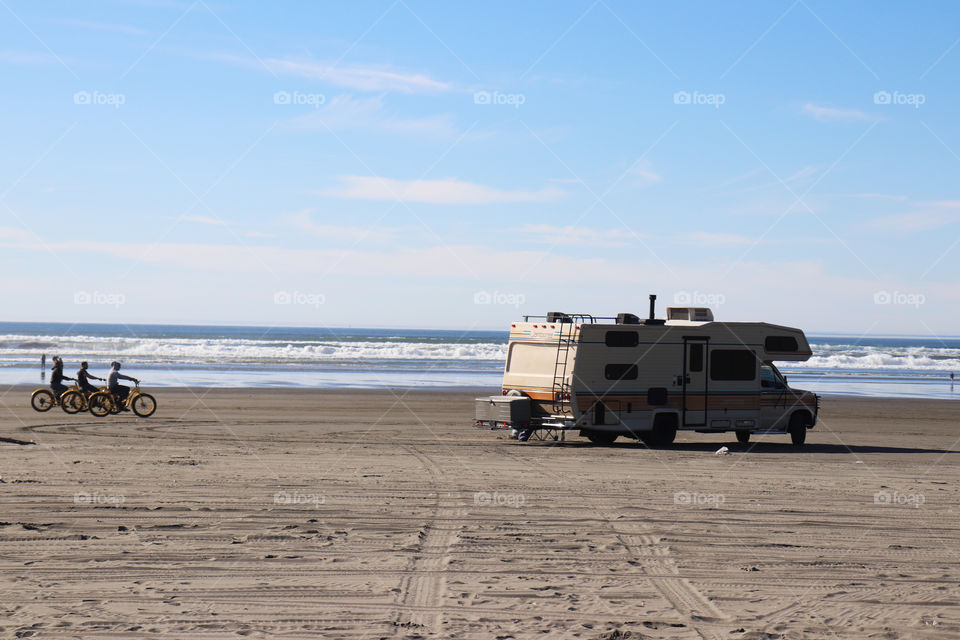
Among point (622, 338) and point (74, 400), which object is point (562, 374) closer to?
point (622, 338)

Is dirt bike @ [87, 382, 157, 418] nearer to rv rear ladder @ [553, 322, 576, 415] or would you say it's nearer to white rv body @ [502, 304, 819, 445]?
white rv body @ [502, 304, 819, 445]

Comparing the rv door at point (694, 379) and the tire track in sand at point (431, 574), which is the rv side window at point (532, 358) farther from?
the tire track in sand at point (431, 574)

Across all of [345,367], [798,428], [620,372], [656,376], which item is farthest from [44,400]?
[345,367]

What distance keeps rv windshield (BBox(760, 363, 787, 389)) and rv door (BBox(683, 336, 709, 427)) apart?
1.56 meters

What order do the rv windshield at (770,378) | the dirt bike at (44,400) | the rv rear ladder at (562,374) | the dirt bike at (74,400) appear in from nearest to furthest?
the rv rear ladder at (562,374) → the rv windshield at (770,378) → the dirt bike at (74,400) → the dirt bike at (44,400)

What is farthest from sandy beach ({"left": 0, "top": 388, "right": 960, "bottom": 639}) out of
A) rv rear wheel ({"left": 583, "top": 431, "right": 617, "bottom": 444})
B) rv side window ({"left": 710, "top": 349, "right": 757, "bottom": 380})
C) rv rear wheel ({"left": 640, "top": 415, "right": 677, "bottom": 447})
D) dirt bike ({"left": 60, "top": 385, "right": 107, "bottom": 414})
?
dirt bike ({"left": 60, "top": 385, "right": 107, "bottom": 414})

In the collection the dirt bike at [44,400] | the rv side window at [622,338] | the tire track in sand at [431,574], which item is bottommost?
the tire track in sand at [431,574]

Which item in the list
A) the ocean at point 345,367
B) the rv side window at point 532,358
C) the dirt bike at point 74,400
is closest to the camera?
the rv side window at point 532,358

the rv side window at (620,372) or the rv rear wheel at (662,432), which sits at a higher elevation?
the rv side window at (620,372)

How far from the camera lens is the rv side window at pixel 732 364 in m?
19.3

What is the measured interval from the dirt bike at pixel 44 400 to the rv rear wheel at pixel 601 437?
44.2 feet

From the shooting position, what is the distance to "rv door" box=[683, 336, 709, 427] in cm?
1911

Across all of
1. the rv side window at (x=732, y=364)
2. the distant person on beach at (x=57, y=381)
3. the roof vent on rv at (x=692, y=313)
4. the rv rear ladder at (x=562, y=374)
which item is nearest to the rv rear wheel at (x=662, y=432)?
the rv side window at (x=732, y=364)

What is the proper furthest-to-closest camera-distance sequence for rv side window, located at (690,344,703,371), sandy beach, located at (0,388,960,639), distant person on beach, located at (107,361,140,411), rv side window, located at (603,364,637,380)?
1. distant person on beach, located at (107,361,140,411)
2. rv side window, located at (690,344,703,371)
3. rv side window, located at (603,364,637,380)
4. sandy beach, located at (0,388,960,639)
